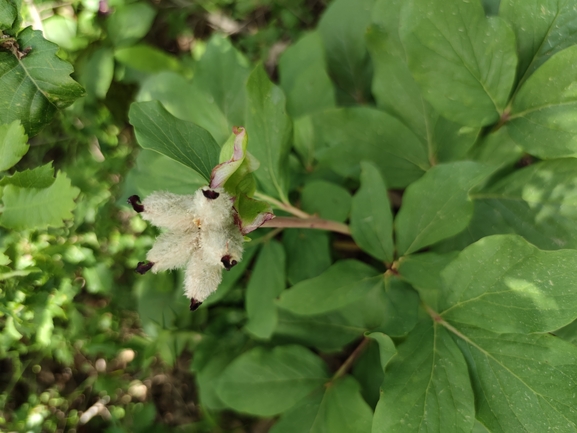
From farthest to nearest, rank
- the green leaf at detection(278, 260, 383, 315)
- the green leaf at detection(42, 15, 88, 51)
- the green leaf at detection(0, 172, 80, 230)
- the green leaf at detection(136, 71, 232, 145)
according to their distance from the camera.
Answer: the green leaf at detection(42, 15, 88, 51), the green leaf at detection(136, 71, 232, 145), the green leaf at detection(278, 260, 383, 315), the green leaf at detection(0, 172, 80, 230)

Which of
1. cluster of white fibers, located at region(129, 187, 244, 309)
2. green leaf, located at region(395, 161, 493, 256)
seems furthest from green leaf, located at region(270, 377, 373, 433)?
cluster of white fibers, located at region(129, 187, 244, 309)

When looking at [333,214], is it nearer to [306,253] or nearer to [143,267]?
[306,253]

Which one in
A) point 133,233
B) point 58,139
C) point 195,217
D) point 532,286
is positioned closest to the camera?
point 195,217

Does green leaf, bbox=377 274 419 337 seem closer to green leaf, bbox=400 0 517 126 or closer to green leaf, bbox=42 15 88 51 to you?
green leaf, bbox=400 0 517 126

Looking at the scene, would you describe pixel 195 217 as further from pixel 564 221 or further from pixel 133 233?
pixel 133 233

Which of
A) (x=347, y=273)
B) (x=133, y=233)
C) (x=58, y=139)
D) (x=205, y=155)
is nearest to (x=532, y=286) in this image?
(x=347, y=273)

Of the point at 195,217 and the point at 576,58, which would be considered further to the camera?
the point at 576,58
